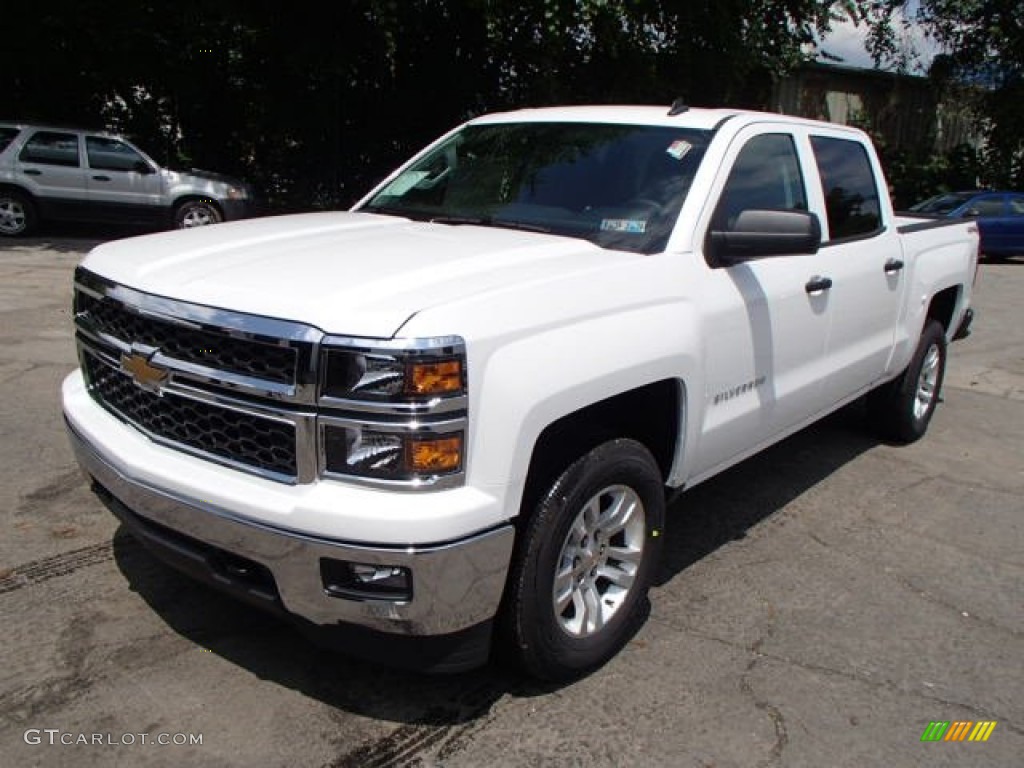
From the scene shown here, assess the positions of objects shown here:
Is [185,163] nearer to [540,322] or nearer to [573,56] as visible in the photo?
[573,56]

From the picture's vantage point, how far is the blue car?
17.9 m

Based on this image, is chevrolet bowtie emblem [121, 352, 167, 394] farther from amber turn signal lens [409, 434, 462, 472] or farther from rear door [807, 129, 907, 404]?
rear door [807, 129, 907, 404]

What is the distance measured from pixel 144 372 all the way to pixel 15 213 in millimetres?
13515

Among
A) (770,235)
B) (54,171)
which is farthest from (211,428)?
(54,171)

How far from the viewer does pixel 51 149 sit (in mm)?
14289

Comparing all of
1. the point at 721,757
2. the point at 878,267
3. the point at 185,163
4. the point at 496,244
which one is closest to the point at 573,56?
the point at 185,163

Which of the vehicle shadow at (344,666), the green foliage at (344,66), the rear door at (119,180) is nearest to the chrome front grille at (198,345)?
the vehicle shadow at (344,666)

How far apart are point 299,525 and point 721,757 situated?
4.81 feet

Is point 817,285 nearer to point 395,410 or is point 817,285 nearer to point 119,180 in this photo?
point 395,410

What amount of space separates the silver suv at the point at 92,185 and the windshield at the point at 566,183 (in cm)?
1151

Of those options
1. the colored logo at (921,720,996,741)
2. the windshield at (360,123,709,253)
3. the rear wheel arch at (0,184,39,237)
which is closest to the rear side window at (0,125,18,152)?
the rear wheel arch at (0,184,39,237)

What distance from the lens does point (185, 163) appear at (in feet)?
57.3

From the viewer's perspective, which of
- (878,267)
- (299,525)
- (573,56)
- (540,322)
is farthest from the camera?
(573,56)

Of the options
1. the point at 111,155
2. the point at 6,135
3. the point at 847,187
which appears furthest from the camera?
the point at 111,155
